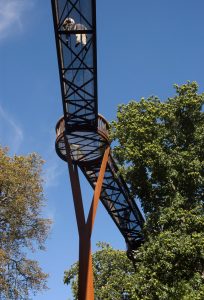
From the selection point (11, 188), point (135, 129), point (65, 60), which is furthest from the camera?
point (11, 188)

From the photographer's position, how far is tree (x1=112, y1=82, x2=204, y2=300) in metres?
12.0

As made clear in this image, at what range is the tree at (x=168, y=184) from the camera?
39.4ft

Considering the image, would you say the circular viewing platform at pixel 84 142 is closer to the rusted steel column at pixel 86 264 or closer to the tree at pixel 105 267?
the rusted steel column at pixel 86 264

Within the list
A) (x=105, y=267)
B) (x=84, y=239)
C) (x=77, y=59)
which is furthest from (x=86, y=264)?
(x=105, y=267)

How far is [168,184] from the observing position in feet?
46.1

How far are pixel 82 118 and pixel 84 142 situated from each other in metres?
1.47

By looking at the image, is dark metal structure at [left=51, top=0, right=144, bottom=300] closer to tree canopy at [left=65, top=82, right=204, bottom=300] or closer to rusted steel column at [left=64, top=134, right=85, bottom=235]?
rusted steel column at [left=64, top=134, right=85, bottom=235]

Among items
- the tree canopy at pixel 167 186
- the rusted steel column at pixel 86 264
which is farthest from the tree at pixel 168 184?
the rusted steel column at pixel 86 264

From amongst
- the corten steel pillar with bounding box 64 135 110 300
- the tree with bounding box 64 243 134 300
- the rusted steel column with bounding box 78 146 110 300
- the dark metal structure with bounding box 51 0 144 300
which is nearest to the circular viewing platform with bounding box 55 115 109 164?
the dark metal structure with bounding box 51 0 144 300

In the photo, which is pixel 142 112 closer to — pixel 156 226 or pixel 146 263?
pixel 156 226

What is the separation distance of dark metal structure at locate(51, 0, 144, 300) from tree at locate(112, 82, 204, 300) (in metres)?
1.31

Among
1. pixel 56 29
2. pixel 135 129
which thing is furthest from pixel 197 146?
pixel 56 29

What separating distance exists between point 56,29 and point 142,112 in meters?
7.03

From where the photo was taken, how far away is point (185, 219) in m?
12.6
